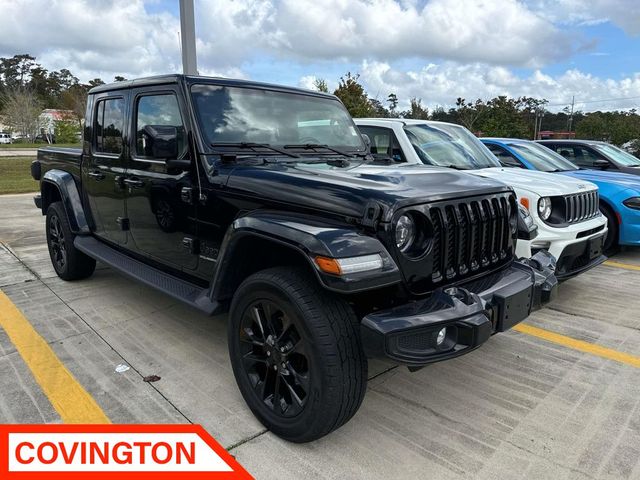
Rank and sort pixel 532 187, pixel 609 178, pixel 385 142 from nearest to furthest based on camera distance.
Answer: pixel 532 187
pixel 385 142
pixel 609 178

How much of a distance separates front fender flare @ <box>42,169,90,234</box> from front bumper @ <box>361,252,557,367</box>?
3.55 meters

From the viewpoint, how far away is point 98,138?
4.29m

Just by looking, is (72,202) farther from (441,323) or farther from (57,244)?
(441,323)

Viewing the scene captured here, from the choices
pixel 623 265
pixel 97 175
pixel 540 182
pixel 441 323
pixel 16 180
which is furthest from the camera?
pixel 16 180

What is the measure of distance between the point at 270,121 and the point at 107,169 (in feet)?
5.28

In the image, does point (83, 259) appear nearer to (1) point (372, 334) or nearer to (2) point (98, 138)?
(2) point (98, 138)

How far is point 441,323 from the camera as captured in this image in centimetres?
212

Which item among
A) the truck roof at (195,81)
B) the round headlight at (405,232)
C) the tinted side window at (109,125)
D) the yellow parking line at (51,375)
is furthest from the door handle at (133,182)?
the round headlight at (405,232)

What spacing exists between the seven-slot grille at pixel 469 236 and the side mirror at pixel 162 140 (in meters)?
1.71

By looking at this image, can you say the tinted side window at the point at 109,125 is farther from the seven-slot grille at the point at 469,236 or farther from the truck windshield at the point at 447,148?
the truck windshield at the point at 447,148

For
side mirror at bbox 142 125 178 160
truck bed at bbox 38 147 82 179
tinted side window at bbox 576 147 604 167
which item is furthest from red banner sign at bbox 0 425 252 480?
tinted side window at bbox 576 147 604 167

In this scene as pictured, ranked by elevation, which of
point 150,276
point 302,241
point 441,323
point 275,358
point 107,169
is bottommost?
point 275,358

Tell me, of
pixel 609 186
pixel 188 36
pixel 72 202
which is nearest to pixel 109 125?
pixel 72 202

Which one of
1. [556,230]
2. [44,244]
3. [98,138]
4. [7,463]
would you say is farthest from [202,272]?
[44,244]
